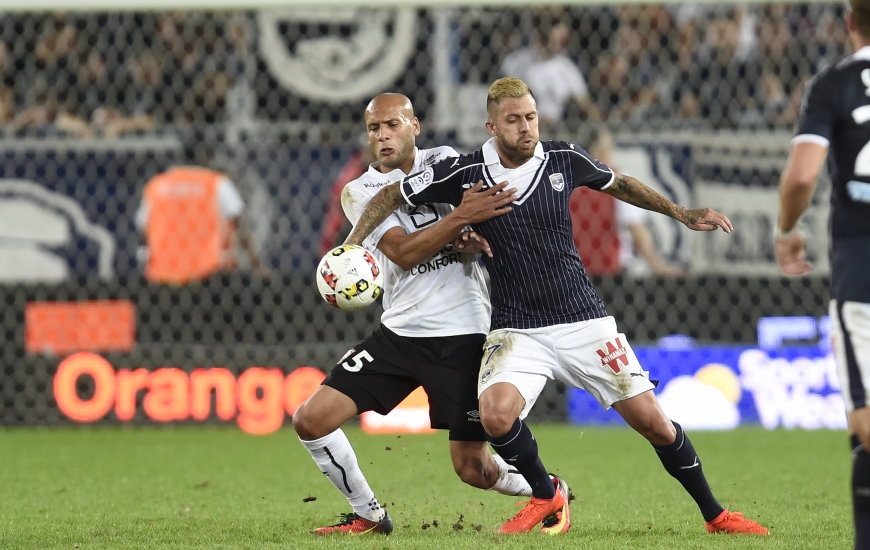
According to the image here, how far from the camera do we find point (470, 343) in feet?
17.1

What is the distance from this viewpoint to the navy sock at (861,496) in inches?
130

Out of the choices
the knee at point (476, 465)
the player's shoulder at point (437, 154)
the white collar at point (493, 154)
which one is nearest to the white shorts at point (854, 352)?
the white collar at point (493, 154)

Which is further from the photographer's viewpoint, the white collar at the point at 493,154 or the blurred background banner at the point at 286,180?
the blurred background banner at the point at 286,180

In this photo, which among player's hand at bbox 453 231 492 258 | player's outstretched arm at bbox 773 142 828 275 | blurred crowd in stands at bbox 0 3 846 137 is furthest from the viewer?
blurred crowd in stands at bbox 0 3 846 137

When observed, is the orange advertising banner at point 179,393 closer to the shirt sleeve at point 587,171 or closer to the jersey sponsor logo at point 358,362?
the jersey sponsor logo at point 358,362

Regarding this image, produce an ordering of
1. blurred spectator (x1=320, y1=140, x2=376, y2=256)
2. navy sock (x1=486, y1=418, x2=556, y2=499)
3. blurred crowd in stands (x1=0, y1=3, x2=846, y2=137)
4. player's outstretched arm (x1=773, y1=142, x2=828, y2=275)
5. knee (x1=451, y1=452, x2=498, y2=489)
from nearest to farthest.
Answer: player's outstretched arm (x1=773, y1=142, x2=828, y2=275)
navy sock (x1=486, y1=418, x2=556, y2=499)
knee (x1=451, y1=452, x2=498, y2=489)
blurred spectator (x1=320, y1=140, x2=376, y2=256)
blurred crowd in stands (x1=0, y1=3, x2=846, y2=137)

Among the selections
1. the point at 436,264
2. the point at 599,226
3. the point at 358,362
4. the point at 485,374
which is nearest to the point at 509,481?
the point at 485,374

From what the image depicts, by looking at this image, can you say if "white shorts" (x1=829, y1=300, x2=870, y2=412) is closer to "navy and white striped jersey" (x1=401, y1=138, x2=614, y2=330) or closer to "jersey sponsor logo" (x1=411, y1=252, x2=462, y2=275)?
"navy and white striped jersey" (x1=401, y1=138, x2=614, y2=330)

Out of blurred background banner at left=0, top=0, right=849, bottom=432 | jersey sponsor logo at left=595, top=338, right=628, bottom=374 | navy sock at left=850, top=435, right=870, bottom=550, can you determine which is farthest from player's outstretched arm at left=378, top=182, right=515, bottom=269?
blurred background banner at left=0, top=0, right=849, bottom=432

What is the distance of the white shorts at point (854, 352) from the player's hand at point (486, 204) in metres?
1.74

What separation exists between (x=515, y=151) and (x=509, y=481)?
1.49m

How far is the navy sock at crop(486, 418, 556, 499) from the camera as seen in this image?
4820mm

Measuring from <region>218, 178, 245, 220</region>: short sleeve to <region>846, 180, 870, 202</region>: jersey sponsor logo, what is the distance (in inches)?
269

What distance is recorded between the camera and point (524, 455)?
486cm
